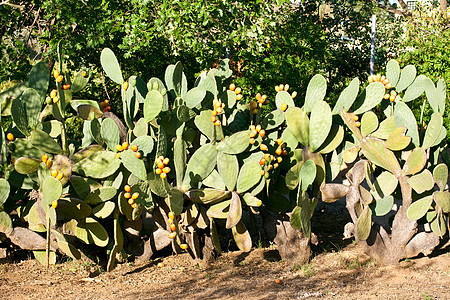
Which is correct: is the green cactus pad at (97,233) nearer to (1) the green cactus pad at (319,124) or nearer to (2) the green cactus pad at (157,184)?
(2) the green cactus pad at (157,184)

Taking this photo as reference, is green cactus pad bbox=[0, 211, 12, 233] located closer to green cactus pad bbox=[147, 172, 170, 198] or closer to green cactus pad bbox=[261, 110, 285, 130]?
green cactus pad bbox=[147, 172, 170, 198]

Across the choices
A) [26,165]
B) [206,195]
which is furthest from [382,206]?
[26,165]

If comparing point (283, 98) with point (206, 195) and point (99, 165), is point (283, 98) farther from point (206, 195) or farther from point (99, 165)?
point (99, 165)

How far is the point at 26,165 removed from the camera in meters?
3.42

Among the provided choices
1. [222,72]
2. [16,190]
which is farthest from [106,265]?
[222,72]

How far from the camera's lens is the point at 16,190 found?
12.7 feet

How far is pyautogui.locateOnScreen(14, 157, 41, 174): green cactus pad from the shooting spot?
133 inches

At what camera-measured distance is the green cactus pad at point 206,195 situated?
11.9 ft

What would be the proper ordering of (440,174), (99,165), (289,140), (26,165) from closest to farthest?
(26,165) < (99,165) < (440,174) < (289,140)

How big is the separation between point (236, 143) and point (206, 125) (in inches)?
9.3

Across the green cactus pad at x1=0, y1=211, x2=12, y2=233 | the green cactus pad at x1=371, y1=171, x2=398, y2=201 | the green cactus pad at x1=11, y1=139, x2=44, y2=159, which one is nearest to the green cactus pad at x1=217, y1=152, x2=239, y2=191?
the green cactus pad at x1=371, y1=171, x2=398, y2=201

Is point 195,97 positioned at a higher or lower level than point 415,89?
higher

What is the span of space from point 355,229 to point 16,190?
2415 mm

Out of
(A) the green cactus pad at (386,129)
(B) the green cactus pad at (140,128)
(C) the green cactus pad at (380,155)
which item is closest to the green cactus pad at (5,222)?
(B) the green cactus pad at (140,128)
